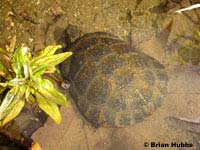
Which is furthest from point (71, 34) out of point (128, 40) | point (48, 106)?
point (48, 106)

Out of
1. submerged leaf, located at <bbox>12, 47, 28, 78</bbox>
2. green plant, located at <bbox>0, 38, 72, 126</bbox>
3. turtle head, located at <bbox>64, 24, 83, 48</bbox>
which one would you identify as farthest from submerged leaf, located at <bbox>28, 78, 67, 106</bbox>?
turtle head, located at <bbox>64, 24, 83, 48</bbox>

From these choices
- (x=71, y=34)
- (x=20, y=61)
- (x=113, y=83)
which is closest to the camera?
(x=20, y=61)

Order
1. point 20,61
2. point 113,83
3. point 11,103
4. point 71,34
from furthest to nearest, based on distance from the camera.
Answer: point 71,34 → point 113,83 → point 11,103 → point 20,61

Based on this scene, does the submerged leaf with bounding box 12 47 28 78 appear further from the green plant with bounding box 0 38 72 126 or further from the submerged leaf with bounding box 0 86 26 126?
the submerged leaf with bounding box 0 86 26 126

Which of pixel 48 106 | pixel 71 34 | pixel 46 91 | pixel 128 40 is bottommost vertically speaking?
pixel 48 106

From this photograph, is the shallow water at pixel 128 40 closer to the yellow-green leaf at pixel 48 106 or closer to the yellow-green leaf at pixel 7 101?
the yellow-green leaf at pixel 48 106

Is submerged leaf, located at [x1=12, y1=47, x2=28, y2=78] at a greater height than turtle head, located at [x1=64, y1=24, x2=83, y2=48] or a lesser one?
lesser

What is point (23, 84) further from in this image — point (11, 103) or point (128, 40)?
point (128, 40)
